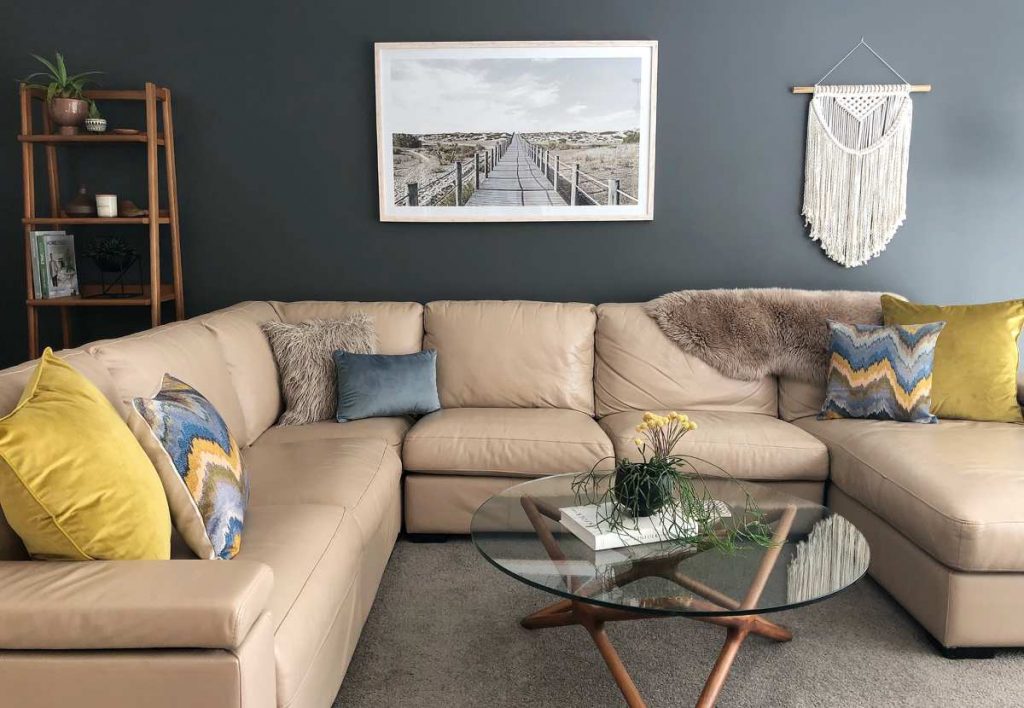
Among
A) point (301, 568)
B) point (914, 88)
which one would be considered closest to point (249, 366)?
point (301, 568)

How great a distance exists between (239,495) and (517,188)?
2.29m

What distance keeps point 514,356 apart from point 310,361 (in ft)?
2.82

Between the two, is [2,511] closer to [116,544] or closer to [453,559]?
[116,544]

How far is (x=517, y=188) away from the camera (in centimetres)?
386

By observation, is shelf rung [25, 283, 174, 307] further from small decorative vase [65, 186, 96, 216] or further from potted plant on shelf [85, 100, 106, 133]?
potted plant on shelf [85, 100, 106, 133]

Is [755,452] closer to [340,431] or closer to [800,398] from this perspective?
[800,398]

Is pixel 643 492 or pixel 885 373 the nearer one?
pixel 643 492

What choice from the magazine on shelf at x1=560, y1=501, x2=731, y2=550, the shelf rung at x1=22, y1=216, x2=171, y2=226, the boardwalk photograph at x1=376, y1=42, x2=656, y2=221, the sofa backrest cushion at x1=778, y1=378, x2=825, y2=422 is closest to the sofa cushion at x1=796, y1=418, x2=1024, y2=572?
the sofa backrest cushion at x1=778, y1=378, x2=825, y2=422

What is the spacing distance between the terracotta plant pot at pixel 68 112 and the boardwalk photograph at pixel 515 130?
127 cm

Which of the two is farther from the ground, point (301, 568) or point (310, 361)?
point (310, 361)

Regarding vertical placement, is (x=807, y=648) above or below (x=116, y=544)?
below

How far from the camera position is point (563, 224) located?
3900mm

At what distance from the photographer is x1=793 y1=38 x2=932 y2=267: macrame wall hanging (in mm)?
3709

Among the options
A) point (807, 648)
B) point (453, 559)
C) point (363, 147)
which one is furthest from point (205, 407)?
point (363, 147)
